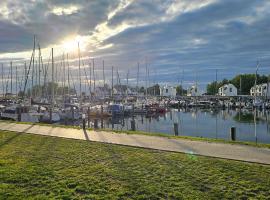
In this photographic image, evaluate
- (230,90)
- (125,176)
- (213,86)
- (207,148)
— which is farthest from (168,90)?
(125,176)

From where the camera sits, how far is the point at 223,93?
147 meters

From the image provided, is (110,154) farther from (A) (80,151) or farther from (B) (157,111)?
(B) (157,111)

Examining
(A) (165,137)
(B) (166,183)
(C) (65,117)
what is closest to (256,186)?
(B) (166,183)

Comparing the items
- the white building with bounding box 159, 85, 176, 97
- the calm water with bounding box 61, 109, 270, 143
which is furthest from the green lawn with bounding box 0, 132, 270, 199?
the white building with bounding box 159, 85, 176, 97

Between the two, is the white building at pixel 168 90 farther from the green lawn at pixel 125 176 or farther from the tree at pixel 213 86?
the green lawn at pixel 125 176

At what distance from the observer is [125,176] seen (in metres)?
9.41

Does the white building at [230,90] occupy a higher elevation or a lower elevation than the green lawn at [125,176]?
higher

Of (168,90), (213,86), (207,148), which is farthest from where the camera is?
(213,86)

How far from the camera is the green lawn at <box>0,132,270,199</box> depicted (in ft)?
25.6

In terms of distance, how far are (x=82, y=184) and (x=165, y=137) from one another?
1066 centimetres

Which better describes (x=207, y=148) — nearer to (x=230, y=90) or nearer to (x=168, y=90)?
(x=230, y=90)

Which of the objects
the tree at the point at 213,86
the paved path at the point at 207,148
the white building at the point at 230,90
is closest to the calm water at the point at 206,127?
the paved path at the point at 207,148

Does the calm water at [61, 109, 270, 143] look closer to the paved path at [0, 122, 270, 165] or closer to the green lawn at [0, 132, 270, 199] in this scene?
the paved path at [0, 122, 270, 165]

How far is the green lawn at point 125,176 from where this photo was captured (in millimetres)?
7793
